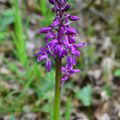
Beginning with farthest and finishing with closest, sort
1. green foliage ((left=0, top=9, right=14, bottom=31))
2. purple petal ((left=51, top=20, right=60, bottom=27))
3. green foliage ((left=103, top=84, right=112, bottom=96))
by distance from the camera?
green foliage ((left=0, top=9, right=14, bottom=31)) → green foliage ((left=103, top=84, right=112, bottom=96)) → purple petal ((left=51, top=20, right=60, bottom=27))

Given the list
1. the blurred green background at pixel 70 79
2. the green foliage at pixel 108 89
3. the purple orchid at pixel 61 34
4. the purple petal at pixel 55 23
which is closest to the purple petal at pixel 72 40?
the purple orchid at pixel 61 34

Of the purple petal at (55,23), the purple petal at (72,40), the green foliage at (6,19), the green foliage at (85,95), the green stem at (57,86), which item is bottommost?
the green foliage at (85,95)

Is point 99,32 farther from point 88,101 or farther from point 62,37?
point 62,37

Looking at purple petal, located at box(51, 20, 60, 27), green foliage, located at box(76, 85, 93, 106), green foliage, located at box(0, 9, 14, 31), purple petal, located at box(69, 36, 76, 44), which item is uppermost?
green foliage, located at box(0, 9, 14, 31)

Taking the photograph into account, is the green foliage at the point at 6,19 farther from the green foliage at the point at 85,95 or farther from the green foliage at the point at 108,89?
the green foliage at the point at 108,89

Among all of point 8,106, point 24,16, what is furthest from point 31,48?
point 8,106

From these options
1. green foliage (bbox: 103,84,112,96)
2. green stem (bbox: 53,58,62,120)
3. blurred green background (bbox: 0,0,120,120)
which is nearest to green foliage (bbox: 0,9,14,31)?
blurred green background (bbox: 0,0,120,120)

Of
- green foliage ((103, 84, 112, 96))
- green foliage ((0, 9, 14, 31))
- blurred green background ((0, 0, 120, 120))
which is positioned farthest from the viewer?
green foliage ((0, 9, 14, 31))

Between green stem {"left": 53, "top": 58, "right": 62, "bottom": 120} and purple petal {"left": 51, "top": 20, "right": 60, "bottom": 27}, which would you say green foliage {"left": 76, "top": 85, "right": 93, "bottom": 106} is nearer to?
green stem {"left": 53, "top": 58, "right": 62, "bottom": 120}

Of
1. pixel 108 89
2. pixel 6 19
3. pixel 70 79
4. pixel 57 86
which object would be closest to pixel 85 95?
pixel 108 89
